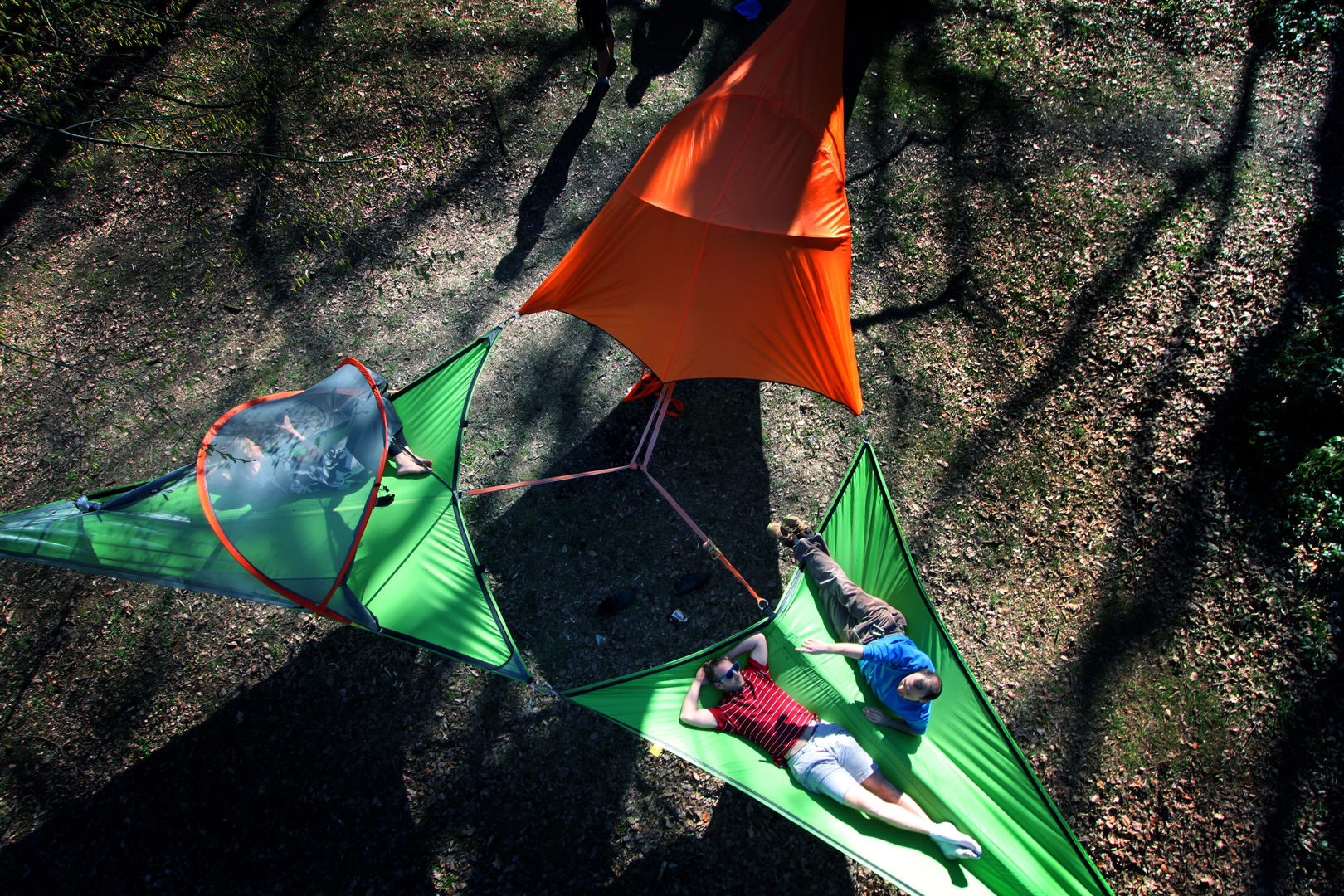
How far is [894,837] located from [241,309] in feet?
19.1

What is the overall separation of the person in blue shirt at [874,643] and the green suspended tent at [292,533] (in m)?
1.70

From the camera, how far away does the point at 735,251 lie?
3736mm

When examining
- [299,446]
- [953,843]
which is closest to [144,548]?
[299,446]

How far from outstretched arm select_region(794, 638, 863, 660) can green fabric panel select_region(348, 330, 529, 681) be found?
4.91 feet

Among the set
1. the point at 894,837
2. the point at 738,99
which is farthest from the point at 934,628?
the point at 738,99

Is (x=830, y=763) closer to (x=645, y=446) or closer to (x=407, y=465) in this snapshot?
(x=645, y=446)

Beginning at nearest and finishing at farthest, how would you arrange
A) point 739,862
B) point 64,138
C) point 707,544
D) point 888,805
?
point 888,805
point 739,862
point 707,544
point 64,138

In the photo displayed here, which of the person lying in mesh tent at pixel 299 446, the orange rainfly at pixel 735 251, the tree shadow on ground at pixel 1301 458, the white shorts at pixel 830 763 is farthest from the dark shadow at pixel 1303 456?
the person lying in mesh tent at pixel 299 446

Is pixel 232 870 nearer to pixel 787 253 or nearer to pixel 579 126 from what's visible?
pixel 787 253

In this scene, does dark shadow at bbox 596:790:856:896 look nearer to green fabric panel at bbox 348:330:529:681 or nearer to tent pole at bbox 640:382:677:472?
green fabric panel at bbox 348:330:529:681

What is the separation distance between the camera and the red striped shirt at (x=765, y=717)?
3160 millimetres

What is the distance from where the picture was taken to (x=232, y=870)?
344 cm

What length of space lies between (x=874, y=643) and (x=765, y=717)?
0.69 meters

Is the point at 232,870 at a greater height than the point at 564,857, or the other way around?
the point at 564,857
